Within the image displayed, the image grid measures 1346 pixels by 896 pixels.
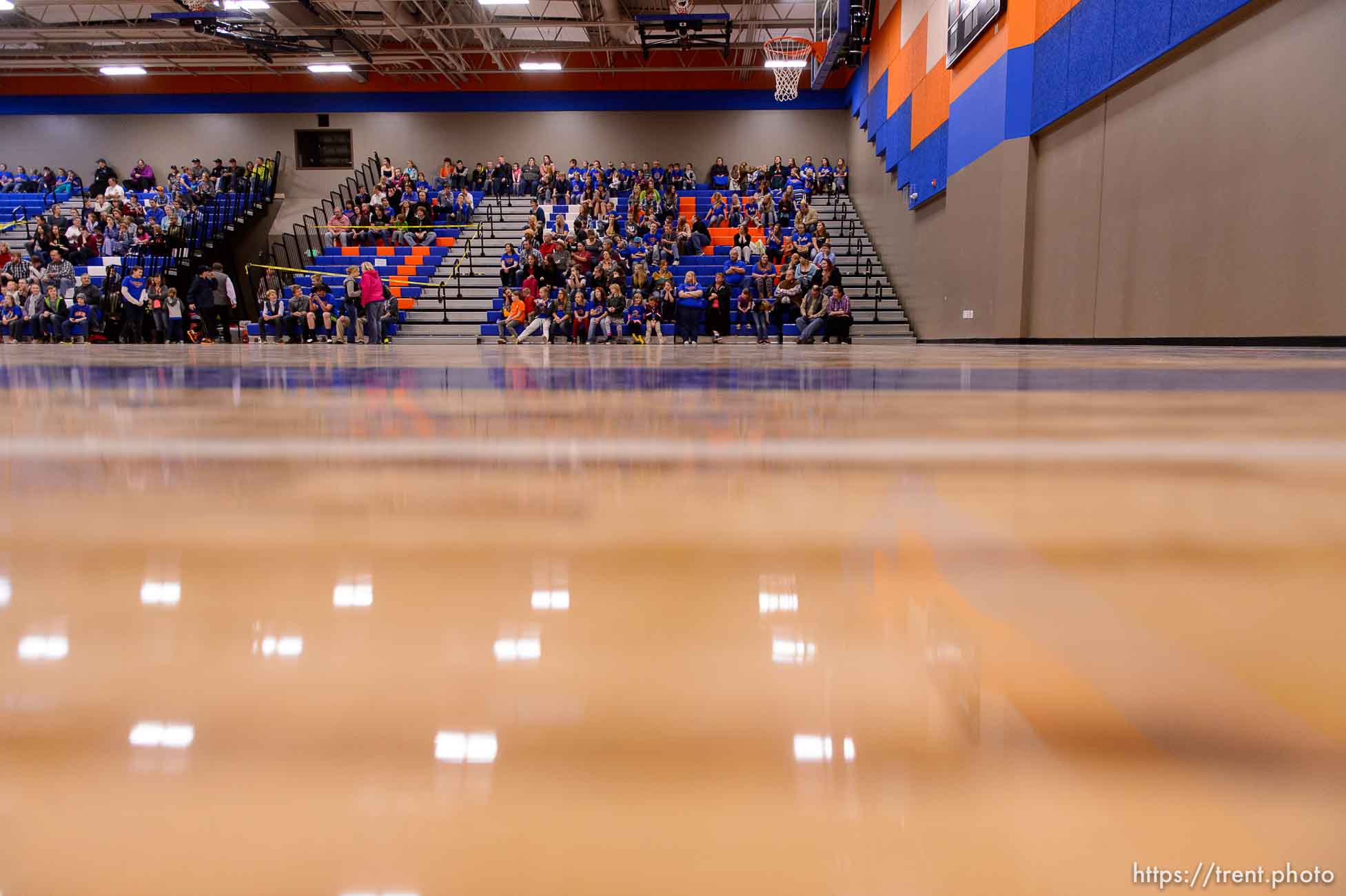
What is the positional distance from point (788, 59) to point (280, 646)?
12.4 metres

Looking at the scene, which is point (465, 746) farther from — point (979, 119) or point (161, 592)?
point (979, 119)

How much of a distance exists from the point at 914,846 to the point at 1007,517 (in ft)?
0.85

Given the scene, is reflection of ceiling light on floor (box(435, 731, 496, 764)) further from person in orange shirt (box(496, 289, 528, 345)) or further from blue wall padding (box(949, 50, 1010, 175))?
person in orange shirt (box(496, 289, 528, 345))

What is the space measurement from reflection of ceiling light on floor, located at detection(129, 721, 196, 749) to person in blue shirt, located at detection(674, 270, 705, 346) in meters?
8.14

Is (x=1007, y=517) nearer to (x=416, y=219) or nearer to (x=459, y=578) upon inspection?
(x=459, y=578)

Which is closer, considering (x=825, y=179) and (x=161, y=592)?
(x=161, y=592)

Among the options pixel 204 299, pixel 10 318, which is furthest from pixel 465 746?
pixel 10 318

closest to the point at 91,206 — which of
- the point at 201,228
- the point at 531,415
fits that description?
the point at 201,228

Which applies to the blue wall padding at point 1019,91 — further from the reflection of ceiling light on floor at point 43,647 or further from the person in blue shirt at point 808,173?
the reflection of ceiling light on floor at point 43,647

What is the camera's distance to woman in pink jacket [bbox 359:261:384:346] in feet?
26.9

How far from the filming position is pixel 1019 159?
6.34 meters

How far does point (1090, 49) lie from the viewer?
5332mm

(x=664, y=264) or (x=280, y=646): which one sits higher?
(x=664, y=264)

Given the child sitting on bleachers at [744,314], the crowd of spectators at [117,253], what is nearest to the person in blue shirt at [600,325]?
the child sitting on bleachers at [744,314]
